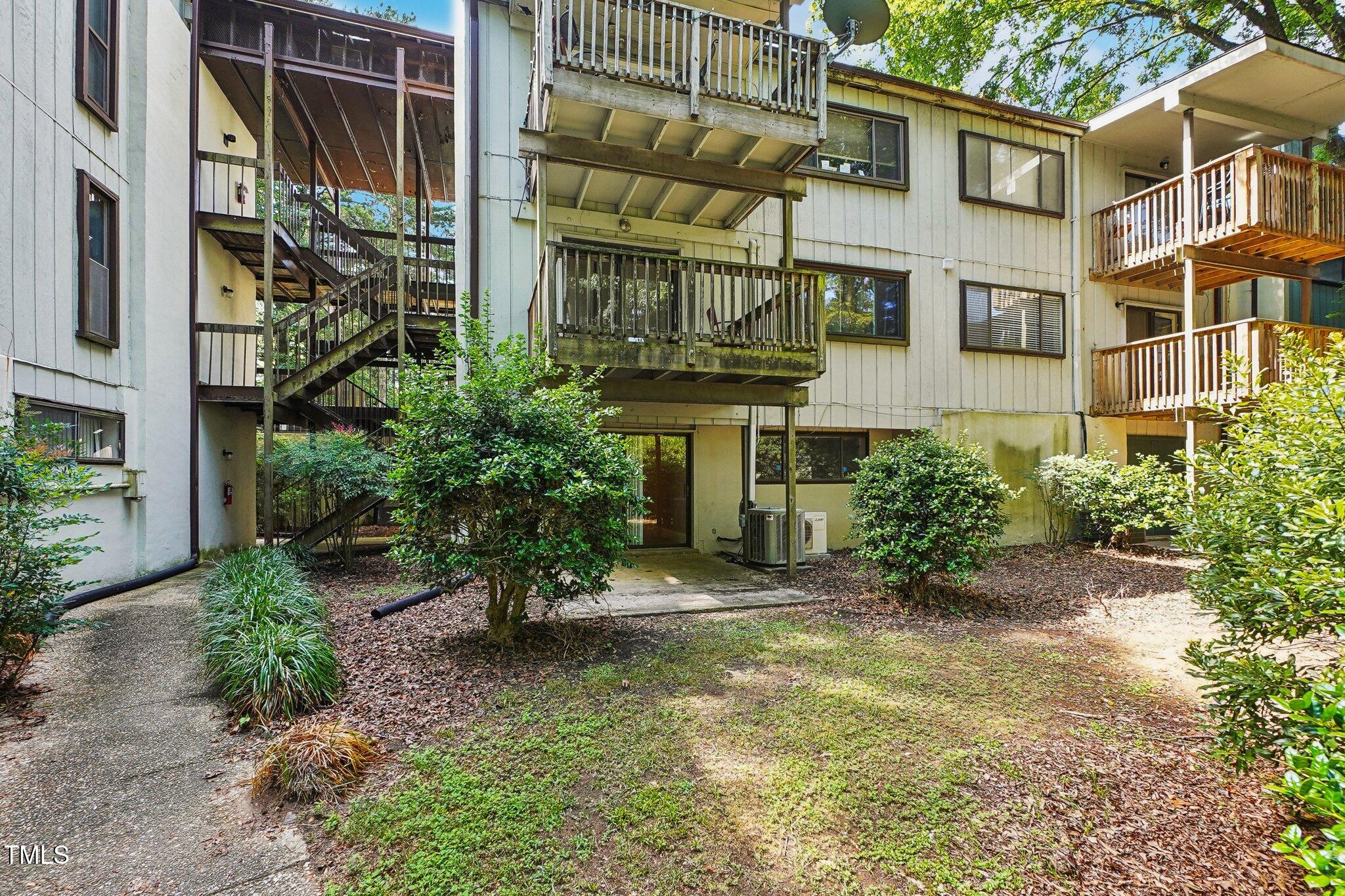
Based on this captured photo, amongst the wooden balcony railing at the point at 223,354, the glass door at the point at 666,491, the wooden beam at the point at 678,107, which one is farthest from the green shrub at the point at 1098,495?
the wooden balcony railing at the point at 223,354

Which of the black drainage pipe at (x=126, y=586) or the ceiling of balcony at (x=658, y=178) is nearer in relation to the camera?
the black drainage pipe at (x=126, y=586)

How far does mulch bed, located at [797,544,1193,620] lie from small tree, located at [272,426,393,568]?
6204 millimetres

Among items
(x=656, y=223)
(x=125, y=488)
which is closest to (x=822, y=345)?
(x=656, y=223)

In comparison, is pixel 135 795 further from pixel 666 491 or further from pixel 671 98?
pixel 666 491

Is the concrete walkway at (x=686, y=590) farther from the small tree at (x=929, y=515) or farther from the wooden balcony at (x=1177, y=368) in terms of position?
the wooden balcony at (x=1177, y=368)

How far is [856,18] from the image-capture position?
29.2 feet

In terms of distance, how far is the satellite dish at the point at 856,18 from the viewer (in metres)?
8.88

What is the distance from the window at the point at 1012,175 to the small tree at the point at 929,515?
22.9ft

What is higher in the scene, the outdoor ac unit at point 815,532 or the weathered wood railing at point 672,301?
the weathered wood railing at point 672,301

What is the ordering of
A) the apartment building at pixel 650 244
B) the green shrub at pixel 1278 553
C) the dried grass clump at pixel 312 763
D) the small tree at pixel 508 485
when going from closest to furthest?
the green shrub at pixel 1278 553, the dried grass clump at pixel 312 763, the small tree at pixel 508 485, the apartment building at pixel 650 244

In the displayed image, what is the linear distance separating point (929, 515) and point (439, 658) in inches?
200

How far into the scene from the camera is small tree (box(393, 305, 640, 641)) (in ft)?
15.8

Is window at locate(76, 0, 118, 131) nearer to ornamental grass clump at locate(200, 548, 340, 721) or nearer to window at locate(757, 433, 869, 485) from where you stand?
ornamental grass clump at locate(200, 548, 340, 721)

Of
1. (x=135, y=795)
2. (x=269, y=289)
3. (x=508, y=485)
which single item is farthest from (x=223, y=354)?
(x=135, y=795)
